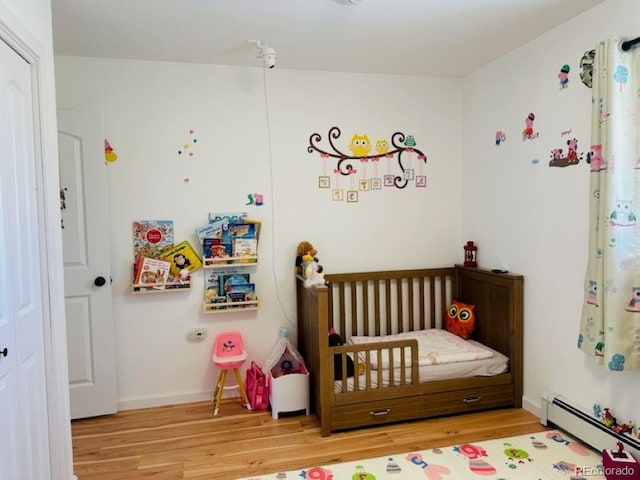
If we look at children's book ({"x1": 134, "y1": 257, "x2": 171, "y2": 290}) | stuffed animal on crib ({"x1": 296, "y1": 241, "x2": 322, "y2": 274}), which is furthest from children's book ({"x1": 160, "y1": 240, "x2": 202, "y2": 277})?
stuffed animal on crib ({"x1": 296, "y1": 241, "x2": 322, "y2": 274})

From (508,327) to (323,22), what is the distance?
2.28 m

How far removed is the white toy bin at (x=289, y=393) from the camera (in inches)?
114

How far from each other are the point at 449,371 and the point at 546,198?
1269 mm

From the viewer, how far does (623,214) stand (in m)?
2.13

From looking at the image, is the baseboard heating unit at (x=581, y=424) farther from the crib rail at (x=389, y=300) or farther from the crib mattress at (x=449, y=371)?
the crib rail at (x=389, y=300)

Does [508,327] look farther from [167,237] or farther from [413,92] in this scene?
[167,237]

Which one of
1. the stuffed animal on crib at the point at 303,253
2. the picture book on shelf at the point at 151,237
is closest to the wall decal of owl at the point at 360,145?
the stuffed animal on crib at the point at 303,253

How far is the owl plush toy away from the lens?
333cm

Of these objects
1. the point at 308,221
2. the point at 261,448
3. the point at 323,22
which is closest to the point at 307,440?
the point at 261,448

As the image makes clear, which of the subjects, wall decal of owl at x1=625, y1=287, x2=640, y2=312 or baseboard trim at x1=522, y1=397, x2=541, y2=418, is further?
baseboard trim at x1=522, y1=397, x2=541, y2=418

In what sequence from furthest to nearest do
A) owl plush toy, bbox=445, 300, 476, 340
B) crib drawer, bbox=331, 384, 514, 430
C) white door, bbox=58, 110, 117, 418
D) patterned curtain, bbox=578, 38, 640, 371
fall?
1. owl plush toy, bbox=445, 300, 476, 340
2. white door, bbox=58, 110, 117, 418
3. crib drawer, bbox=331, 384, 514, 430
4. patterned curtain, bbox=578, 38, 640, 371

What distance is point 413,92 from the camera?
3521 millimetres

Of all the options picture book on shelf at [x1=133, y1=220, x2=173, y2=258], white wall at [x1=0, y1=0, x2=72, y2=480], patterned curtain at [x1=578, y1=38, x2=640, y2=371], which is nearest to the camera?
white wall at [x1=0, y1=0, x2=72, y2=480]

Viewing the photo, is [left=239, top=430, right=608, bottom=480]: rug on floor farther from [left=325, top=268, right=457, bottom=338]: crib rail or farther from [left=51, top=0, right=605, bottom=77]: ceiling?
[left=51, top=0, right=605, bottom=77]: ceiling
